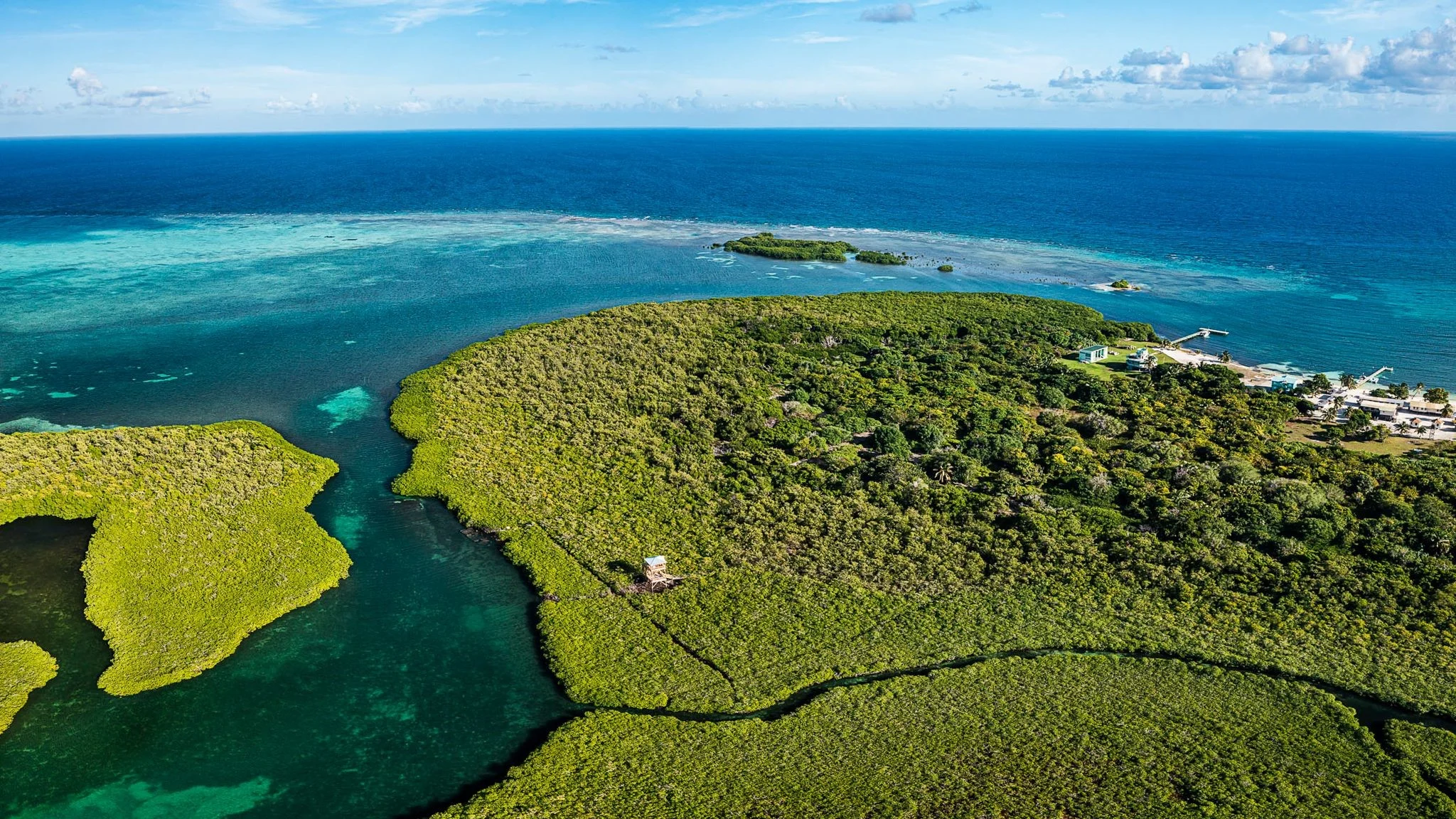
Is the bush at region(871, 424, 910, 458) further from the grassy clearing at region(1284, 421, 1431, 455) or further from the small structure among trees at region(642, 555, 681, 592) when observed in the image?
the grassy clearing at region(1284, 421, 1431, 455)

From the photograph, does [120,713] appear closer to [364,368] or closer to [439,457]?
[439,457]

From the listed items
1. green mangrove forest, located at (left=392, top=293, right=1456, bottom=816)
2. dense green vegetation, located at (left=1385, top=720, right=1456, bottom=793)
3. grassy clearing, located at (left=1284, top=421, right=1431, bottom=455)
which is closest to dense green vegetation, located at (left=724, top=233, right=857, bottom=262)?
green mangrove forest, located at (left=392, top=293, right=1456, bottom=816)

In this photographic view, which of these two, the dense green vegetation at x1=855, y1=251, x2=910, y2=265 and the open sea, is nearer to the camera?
the open sea

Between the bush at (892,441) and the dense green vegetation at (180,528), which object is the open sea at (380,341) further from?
the bush at (892,441)

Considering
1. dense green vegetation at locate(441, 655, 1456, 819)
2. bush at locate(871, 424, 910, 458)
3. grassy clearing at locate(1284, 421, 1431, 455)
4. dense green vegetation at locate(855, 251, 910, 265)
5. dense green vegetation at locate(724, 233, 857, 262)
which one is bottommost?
dense green vegetation at locate(441, 655, 1456, 819)

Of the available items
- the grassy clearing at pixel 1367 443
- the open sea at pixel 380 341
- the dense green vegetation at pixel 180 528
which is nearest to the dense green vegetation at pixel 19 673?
the open sea at pixel 380 341

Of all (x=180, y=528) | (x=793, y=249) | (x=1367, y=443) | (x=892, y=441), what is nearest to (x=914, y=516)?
(x=892, y=441)

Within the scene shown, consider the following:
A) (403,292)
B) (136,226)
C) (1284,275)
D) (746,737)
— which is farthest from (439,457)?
(136,226)
